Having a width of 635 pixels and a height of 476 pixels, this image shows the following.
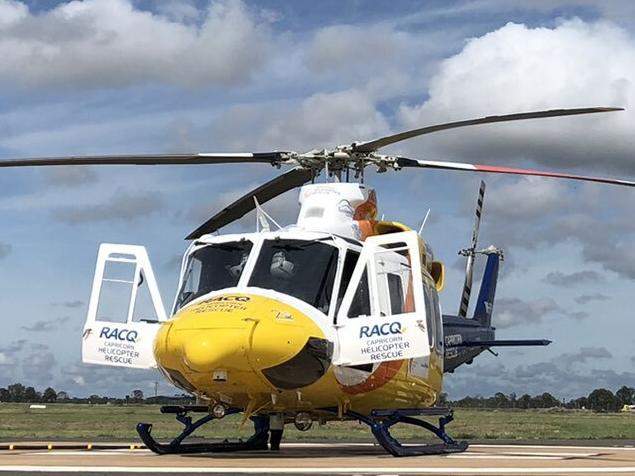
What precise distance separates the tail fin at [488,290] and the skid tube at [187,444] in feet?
48.3

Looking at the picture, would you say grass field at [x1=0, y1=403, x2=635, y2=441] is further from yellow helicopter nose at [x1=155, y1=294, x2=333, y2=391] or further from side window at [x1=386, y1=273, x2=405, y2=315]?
side window at [x1=386, y1=273, x2=405, y2=315]

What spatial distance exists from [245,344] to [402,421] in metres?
3.71

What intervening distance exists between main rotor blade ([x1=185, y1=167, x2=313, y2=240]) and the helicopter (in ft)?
0.22

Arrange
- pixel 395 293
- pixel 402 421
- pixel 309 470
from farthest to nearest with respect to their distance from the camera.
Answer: pixel 395 293 → pixel 402 421 → pixel 309 470

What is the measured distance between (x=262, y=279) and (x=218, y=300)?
3.03 ft

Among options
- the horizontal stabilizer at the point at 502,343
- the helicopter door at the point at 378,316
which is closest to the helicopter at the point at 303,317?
the helicopter door at the point at 378,316

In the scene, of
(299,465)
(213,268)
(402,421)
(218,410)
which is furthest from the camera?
(402,421)

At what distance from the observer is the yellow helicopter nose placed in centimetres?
1279

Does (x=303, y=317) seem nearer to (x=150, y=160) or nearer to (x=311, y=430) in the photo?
(x=150, y=160)

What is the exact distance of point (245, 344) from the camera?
41.8 feet

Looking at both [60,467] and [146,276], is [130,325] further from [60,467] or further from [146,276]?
[60,467]

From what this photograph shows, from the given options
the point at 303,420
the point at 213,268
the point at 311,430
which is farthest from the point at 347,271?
the point at 311,430

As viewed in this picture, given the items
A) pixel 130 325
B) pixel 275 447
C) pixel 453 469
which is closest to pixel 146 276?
pixel 130 325

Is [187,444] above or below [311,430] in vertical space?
above
